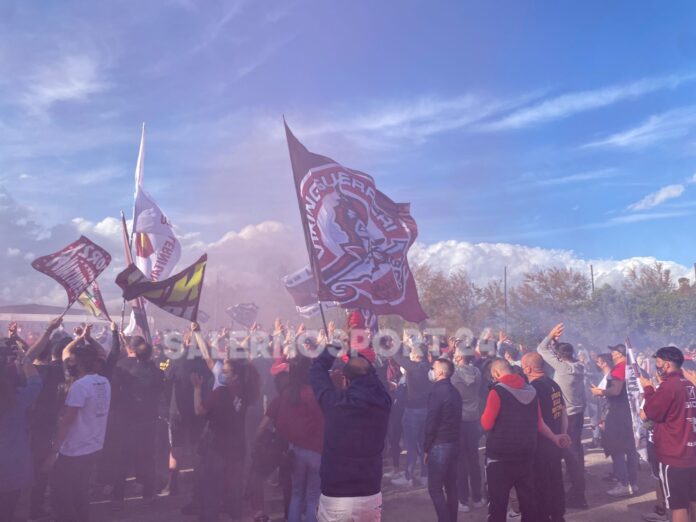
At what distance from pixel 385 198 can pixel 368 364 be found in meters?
7.33

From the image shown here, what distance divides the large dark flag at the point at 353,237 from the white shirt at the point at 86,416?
3.80 m

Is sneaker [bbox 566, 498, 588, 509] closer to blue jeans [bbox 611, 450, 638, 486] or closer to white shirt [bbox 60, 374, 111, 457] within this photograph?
blue jeans [bbox 611, 450, 638, 486]

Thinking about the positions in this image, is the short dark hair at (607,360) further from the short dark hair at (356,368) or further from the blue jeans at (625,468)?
the short dark hair at (356,368)

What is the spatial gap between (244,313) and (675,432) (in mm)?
12258

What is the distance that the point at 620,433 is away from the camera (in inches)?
311

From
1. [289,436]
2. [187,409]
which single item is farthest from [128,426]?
[289,436]

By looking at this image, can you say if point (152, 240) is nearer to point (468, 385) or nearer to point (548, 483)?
point (468, 385)

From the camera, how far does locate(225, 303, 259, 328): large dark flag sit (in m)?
15.8

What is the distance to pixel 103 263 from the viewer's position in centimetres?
806

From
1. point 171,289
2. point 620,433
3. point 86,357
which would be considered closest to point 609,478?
point 620,433

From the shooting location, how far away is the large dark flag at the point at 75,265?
7430 millimetres

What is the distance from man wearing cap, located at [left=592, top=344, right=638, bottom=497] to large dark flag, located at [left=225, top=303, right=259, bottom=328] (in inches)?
399

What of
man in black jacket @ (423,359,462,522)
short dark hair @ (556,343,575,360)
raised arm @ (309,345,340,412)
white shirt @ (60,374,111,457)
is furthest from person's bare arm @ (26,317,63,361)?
short dark hair @ (556,343,575,360)

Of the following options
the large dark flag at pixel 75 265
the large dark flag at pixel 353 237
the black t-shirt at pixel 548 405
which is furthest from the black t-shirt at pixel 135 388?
the black t-shirt at pixel 548 405
